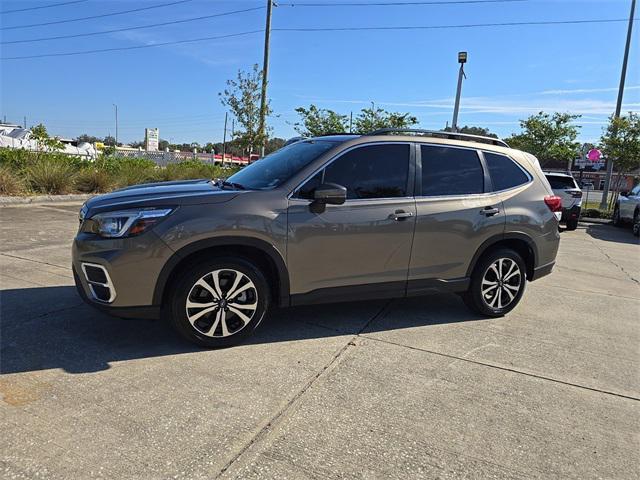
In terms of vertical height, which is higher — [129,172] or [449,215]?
[449,215]

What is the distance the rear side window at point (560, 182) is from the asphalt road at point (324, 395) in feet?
34.0

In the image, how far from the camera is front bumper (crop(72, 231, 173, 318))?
3451 mm

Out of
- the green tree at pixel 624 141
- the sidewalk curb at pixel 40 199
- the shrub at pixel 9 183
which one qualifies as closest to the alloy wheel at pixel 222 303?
the sidewalk curb at pixel 40 199

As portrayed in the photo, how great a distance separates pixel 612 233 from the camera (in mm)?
14500

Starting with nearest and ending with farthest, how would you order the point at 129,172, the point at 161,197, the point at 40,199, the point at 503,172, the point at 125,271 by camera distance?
1. the point at 125,271
2. the point at 161,197
3. the point at 503,172
4. the point at 40,199
5. the point at 129,172

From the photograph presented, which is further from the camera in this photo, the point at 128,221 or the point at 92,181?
the point at 92,181

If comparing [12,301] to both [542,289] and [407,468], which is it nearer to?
[407,468]

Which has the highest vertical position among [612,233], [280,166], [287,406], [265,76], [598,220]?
[265,76]

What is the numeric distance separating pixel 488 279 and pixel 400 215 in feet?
4.40

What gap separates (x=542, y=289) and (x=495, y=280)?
6.31ft

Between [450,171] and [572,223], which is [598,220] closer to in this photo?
[572,223]

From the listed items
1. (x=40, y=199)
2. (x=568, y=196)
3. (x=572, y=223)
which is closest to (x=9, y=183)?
(x=40, y=199)

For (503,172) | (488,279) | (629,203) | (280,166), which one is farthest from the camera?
(629,203)

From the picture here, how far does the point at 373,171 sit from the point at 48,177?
1169 cm
